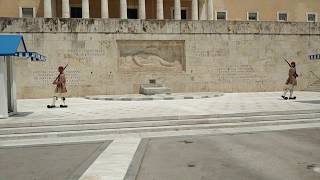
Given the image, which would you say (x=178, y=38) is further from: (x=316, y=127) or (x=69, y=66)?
(x=316, y=127)

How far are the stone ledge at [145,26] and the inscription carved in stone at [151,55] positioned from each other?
0.76 m

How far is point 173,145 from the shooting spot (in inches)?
350

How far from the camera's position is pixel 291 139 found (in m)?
9.30

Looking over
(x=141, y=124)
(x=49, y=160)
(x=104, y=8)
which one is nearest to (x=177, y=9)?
(x=104, y=8)

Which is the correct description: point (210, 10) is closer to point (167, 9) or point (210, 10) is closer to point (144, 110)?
point (167, 9)

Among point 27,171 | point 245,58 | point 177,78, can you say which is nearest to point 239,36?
point 245,58

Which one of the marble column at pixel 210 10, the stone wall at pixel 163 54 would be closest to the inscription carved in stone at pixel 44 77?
the stone wall at pixel 163 54

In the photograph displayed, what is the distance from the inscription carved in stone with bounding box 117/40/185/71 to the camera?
22.9 m

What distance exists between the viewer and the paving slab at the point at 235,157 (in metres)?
6.23

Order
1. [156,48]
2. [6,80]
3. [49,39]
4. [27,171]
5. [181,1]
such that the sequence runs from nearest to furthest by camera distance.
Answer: [27,171] < [6,80] < [49,39] < [156,48] < [181,1]

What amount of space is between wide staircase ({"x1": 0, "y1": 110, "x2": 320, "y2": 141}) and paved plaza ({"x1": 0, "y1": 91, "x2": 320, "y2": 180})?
26 millimetres

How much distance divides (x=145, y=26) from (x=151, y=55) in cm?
186

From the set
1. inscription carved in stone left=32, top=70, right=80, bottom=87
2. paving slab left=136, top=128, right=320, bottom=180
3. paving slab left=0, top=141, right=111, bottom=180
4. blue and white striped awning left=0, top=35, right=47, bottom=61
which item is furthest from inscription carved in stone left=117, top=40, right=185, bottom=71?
paving slab left=0, top=141, right=111, bottom=180

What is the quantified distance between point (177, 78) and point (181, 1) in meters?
22.2
